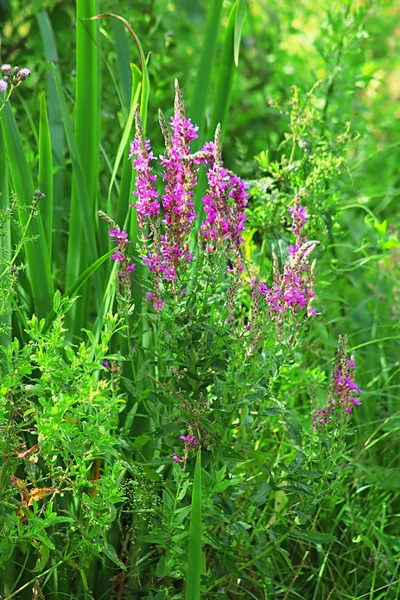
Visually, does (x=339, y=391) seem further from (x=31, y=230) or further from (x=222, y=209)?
(x=31, y=230)

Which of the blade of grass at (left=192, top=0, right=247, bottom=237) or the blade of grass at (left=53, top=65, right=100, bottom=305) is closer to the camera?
the blade of grass at (left=53, top=65, right=100, bottom=305)

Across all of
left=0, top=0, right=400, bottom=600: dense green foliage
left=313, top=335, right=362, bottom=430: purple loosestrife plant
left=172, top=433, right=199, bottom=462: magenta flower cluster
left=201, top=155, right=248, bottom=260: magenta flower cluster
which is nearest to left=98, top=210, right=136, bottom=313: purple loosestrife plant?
left=0, top=0, right=400, bottom=600: dense green foliage

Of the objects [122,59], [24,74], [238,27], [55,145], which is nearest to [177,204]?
[24,74]

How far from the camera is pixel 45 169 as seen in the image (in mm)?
1868

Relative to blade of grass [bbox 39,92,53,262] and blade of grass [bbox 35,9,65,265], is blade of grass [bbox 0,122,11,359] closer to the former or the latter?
blade of grass [bbox 39,92,53,262]

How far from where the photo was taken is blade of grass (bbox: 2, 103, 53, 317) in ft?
5.96

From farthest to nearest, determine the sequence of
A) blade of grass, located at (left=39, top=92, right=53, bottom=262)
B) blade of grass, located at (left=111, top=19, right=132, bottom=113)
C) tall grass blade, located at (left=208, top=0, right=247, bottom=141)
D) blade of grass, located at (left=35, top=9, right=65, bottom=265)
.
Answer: blade of grass, located at (left=35, top=9, right=65, bottom=265) → blade of grass, located at (left=111, top=19, right=132, bottom=113) → tall grass blade, located at (left=208, top=0, right=247, bottom=141) → blade of grass, located at (left=39, top=92, right=53, bottom=262)

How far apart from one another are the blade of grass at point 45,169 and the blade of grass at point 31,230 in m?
0.03

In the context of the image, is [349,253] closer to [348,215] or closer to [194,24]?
[348,215]

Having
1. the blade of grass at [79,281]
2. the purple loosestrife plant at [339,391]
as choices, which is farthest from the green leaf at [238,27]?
the purple loosestrife plant at [339,391]

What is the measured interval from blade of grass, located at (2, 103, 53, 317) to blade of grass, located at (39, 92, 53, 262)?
0.03 metres

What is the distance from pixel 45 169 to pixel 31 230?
139 millimetres

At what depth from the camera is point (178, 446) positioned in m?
1.74

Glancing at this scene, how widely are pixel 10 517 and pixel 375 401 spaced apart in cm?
131
